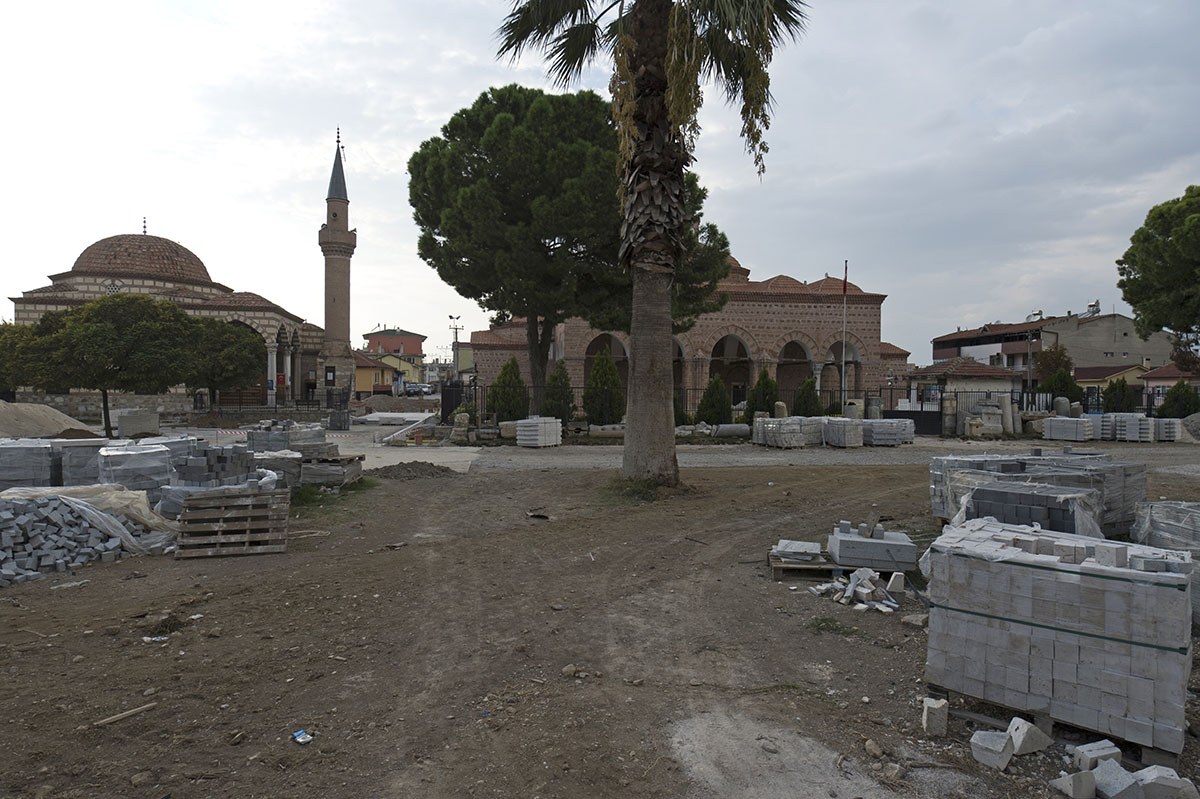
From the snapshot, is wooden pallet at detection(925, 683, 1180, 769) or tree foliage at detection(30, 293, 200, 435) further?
tree foliage at detection(30, 293, 200, 435)

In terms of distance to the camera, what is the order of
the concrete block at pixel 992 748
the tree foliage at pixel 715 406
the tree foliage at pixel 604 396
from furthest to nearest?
the tree foliage at pixel 715 406
the tree foliage at pixel 604 396
the concrete block at pixel 992 748

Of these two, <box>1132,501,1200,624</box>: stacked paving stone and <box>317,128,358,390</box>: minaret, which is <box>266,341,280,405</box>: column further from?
<box>1132,501,1200,624</box>: stacked paving stone

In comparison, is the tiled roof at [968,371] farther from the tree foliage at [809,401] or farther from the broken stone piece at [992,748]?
the broken stone piece at [992,748]

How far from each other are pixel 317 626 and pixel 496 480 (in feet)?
25.2

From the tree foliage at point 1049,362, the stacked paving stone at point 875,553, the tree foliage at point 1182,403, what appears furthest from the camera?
the tree foliage at point 1049,362

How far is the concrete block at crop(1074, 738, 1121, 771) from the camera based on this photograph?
8.91ft

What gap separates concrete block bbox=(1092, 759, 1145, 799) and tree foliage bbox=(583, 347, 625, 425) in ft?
64.2

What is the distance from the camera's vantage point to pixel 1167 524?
4973mm

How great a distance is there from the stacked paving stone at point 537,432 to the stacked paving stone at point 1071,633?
15452 millimetres

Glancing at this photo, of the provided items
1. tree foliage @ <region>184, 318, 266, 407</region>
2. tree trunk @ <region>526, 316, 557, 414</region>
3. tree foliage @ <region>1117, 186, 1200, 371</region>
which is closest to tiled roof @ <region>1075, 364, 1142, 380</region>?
tree foliage @ <region>1117, 186, 1200, 371</region>

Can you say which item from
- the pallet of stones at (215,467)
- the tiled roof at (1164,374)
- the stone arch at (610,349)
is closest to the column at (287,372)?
the stone arch at (610,349)

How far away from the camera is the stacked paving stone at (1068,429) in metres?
21.5

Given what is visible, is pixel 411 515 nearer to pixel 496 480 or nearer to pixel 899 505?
pixel 496 480

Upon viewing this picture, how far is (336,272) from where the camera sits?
4362 cm
